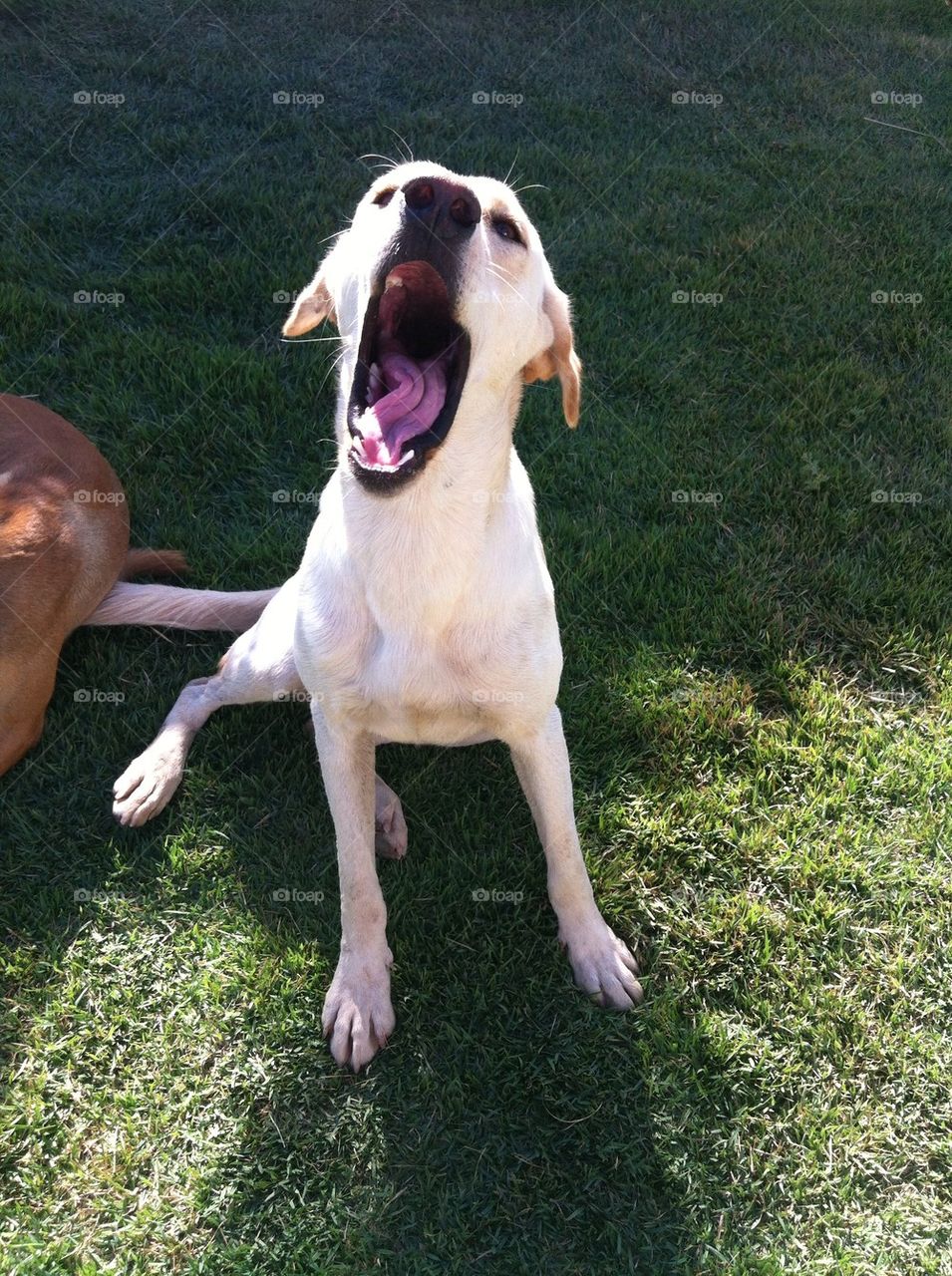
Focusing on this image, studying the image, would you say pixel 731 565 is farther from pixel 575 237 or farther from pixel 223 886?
pixel 575 237

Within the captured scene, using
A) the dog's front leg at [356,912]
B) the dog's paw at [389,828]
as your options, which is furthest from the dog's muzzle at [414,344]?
the dog's paw at [389,828]

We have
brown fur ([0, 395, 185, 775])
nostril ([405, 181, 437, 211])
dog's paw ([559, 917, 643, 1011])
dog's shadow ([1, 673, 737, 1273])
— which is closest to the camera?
nostril ([405, 181, 437, 211])

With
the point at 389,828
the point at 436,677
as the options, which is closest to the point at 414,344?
the point at 436,677

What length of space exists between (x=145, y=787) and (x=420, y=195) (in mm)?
1965

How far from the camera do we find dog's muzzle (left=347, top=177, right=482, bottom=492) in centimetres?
212

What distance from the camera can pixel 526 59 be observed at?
720cm

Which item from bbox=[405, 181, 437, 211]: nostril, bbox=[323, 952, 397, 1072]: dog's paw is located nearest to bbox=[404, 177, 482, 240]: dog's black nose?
bbox=[405, 181, 437, 211]: nostril

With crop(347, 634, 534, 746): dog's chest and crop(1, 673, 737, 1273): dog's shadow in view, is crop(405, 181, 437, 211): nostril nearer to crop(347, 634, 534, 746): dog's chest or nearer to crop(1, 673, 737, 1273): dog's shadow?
crop(347, 634, 534, 746): dog's chest

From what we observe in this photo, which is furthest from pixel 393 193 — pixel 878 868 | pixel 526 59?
pixel 526 59

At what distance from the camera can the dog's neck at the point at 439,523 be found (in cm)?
227

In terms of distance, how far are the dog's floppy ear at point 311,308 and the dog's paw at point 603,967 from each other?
1.82 meters

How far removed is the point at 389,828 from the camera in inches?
120

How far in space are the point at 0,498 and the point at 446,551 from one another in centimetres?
192

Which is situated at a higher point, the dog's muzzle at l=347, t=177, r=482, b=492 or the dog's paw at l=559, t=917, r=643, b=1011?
the dog's muzzle at l=347, t=177, r=482, b=492
